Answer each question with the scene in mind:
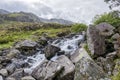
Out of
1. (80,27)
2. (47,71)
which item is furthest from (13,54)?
(80,27)

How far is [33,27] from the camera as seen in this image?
325ft

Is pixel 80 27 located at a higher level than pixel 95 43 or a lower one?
lower

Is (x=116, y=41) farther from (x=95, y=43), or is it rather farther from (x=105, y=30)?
(x=105, y=30)

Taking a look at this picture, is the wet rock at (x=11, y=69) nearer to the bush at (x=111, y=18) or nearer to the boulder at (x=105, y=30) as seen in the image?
the boulder at (x=105, y=30)

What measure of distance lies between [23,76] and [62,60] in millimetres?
5339

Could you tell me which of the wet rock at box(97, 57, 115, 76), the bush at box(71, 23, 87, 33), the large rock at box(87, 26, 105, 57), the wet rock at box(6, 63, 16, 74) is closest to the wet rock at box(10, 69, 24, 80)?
the wet rock at box(6, 63, 16, 74)

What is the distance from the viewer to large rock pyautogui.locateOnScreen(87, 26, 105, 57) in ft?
114

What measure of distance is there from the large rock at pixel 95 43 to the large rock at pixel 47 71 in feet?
18.8

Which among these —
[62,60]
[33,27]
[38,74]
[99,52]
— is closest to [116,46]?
[99,52]

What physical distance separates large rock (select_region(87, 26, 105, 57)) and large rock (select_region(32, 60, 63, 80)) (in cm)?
573

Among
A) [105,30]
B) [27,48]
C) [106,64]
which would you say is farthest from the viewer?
[27,48]

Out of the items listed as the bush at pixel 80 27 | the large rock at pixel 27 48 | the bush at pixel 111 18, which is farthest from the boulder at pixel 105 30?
the bush at pixel 80 27

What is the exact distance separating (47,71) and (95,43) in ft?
24.8

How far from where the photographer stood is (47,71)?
1224 inches
